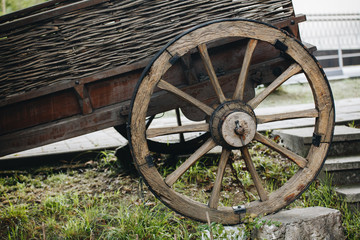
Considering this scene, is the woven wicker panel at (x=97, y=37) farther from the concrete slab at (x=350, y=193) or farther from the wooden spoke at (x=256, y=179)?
the concrete slab at (x=350, y=193)

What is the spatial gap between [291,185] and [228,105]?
0.71 meters

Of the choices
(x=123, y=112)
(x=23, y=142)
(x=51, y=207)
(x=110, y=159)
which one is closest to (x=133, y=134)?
(x=123, y=112)

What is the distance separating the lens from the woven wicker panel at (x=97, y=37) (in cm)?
218

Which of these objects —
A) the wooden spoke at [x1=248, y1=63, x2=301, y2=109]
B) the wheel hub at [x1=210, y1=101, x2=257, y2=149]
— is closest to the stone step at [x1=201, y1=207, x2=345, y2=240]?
the wheel hub at [x1=210, y1=101, x2=257, y2=149]

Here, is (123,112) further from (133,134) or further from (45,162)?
(45,162)

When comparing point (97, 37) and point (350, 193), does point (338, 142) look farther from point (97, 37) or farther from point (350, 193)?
point (97, 37)

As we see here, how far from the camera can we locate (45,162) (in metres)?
3.76

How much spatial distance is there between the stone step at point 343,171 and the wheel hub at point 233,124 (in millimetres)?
1037

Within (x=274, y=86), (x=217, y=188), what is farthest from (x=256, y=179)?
(x=274, y=86)

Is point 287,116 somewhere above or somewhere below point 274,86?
below

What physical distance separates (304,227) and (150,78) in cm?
135

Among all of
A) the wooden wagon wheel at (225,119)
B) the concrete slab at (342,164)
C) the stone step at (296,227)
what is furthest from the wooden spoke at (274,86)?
the concrete slab at (342,164)

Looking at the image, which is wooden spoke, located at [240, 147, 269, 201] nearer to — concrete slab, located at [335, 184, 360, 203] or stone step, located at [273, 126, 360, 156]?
concrete slab, located at [335, 184, 360, 203]

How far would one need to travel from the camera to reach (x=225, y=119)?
2.12 m
